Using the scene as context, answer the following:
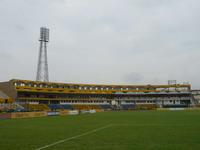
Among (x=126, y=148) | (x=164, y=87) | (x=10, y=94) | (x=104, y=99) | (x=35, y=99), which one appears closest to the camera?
(x=126, y=148)

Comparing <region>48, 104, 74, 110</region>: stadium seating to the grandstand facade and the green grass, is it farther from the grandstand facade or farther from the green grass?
the green grass

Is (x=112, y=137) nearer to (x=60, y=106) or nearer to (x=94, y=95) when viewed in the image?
(x=60, y=106)

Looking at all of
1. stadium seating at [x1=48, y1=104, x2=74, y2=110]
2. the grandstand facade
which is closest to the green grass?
the grandstand facade

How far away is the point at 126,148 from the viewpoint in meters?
12.3

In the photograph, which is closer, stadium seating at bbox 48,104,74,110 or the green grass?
the green grass

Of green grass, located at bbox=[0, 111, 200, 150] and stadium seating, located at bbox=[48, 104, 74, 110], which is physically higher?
green grass, located at bbox=[0, 111, 200, 150]

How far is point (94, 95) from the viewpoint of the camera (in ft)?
399

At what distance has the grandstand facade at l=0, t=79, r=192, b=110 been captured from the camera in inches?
3863

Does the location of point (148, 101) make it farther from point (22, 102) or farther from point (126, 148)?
point (126, 148)

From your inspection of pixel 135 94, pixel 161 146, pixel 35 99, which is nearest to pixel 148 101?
pixel 135 94

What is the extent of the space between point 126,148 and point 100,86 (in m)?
116

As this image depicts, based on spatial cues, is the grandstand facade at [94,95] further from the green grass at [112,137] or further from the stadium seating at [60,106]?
the green grass at [112,137]

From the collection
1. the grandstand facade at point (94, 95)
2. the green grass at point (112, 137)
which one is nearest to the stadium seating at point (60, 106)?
the grandstand facade at point (94, 95)

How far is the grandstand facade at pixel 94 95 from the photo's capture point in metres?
98.1
